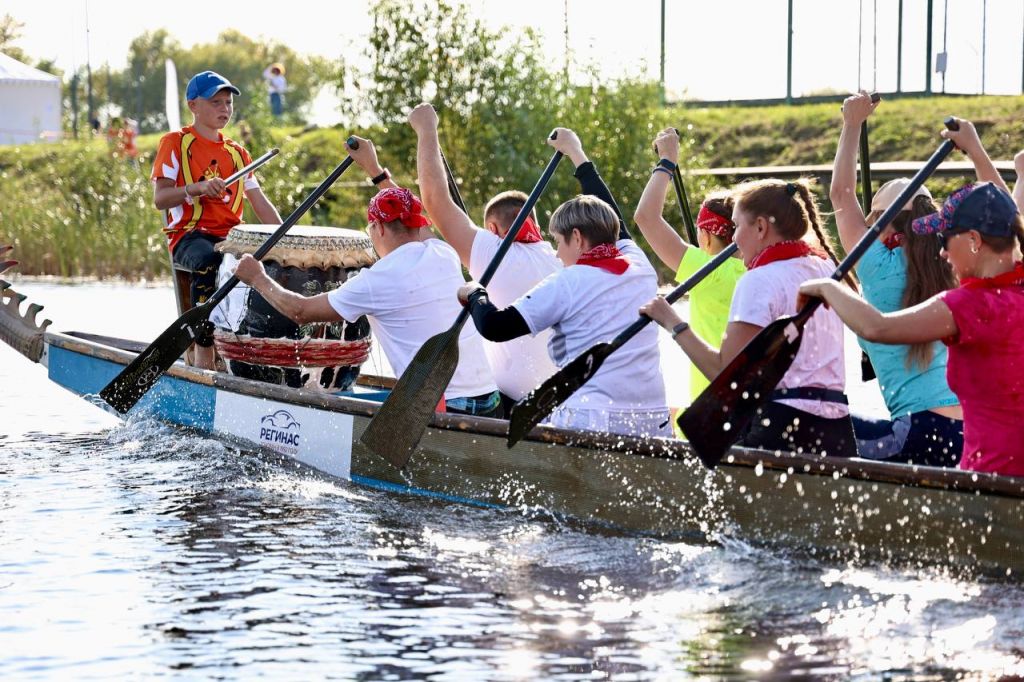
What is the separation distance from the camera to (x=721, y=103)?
2936 centimetres

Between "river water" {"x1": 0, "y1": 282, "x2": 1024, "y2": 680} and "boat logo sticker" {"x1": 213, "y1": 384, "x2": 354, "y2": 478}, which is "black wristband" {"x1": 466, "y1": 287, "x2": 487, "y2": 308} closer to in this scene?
"river water" {"x1": 0, "y1": 282, "x2": 1024, "y2": 680}

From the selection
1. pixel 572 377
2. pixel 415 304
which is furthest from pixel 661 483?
pixel 415 304

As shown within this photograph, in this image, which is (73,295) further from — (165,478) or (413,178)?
(165,478)

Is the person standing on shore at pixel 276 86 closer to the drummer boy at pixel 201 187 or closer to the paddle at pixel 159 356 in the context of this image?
the drummer boy at pixel 201 187

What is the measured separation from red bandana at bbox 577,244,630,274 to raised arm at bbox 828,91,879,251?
790 mm

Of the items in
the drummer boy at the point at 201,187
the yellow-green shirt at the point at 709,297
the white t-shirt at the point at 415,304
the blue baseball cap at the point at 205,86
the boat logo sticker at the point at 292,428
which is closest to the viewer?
the yellow-green shirt at the point at 709,297

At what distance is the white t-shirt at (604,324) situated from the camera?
5.36 m

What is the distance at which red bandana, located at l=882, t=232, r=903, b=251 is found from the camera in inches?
205

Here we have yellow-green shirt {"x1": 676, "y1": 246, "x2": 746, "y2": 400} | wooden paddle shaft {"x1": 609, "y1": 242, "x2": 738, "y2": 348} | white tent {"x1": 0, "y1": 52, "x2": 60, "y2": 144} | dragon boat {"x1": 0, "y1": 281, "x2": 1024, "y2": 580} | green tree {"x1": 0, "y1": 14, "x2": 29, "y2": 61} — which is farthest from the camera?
green tree {"x1": 0, "y1": 14, "x2": 29, "y2": 61}

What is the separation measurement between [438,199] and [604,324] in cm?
116

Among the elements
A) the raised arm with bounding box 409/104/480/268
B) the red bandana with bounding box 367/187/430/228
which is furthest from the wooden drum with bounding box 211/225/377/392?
the red bandana with bounding box 367/187/430/228

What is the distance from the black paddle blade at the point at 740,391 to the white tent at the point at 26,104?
36778mm

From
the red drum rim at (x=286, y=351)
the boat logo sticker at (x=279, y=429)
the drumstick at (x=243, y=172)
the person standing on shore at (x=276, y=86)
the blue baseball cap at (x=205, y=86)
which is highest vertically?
the person standing on shore at (x=276, y=86)

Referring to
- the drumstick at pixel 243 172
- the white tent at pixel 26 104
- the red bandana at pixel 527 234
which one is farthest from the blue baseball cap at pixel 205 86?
the white tent at pixel 26 104
